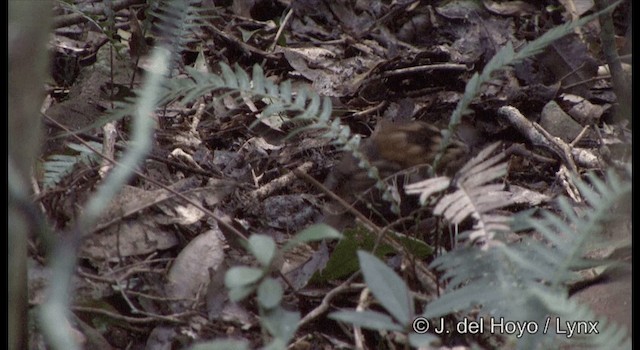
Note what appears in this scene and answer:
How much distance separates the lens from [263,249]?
1503 millimetres

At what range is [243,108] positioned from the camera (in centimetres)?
323

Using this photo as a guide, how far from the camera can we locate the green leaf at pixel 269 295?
142 cm

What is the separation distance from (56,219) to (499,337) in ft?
3.74

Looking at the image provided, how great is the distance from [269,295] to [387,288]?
0.21 meters

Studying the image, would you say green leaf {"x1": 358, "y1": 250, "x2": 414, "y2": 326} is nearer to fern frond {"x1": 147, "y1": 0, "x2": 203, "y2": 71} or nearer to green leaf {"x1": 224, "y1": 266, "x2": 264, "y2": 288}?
green leaf {"x1": 224, "y1": 266, "x2": 264, "y2": 288}

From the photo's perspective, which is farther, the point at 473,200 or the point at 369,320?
the point at 473,200

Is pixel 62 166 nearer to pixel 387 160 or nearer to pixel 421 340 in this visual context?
pixel 387 160

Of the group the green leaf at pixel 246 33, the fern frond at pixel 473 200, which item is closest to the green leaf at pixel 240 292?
the fern frond at pixel 473 200

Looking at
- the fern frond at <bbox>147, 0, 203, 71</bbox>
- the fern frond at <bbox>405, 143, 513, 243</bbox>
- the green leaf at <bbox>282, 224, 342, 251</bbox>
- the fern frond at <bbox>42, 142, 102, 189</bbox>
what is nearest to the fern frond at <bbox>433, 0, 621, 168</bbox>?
the fern frond at <bbox>405, 143, 513, 243</bbox>

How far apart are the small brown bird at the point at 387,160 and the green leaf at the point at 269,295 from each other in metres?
0.96

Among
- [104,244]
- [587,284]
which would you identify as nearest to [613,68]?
[587,284]

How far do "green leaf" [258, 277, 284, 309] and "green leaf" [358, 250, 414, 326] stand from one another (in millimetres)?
158

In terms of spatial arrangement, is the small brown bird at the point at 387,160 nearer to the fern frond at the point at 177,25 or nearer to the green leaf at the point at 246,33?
the fern frond at the point at 177,25

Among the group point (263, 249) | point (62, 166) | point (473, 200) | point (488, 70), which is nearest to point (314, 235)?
point (263, 249)
